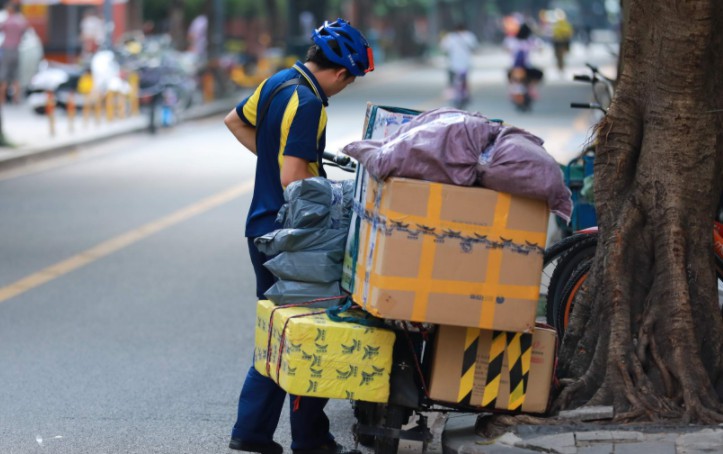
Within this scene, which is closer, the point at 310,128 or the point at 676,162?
the point at 310,128

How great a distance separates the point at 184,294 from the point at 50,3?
90.8 ft

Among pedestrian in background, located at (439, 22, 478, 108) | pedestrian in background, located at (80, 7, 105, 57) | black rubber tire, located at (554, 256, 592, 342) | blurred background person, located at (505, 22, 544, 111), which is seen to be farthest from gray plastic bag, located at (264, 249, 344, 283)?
pedestrian in background, located at (80, 7, 105, 57)

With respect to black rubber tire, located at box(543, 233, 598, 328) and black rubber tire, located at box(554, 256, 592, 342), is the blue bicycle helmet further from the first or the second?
black rubber tire, located at box(543, 233, 598, 328)

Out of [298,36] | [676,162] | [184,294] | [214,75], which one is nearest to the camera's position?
[676,162]

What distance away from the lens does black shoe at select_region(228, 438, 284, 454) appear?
5.71 meters

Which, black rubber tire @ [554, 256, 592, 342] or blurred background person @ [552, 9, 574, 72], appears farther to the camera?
blurred background person @ [552, 9, 574, 72]

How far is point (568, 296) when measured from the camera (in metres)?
7.01

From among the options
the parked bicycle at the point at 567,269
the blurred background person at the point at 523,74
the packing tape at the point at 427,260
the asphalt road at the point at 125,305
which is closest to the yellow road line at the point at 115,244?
the asphalt road at the point at 125,305

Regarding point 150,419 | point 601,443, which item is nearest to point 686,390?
point 601,443

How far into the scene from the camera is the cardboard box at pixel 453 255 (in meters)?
5.00

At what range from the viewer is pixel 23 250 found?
12.0 m

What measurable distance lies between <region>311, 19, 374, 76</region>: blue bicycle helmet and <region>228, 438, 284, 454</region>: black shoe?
1558mm

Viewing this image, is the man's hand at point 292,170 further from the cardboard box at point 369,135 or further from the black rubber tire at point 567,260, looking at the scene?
the black rubber tire at point 567,260

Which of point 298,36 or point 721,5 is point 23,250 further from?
point 298,36
